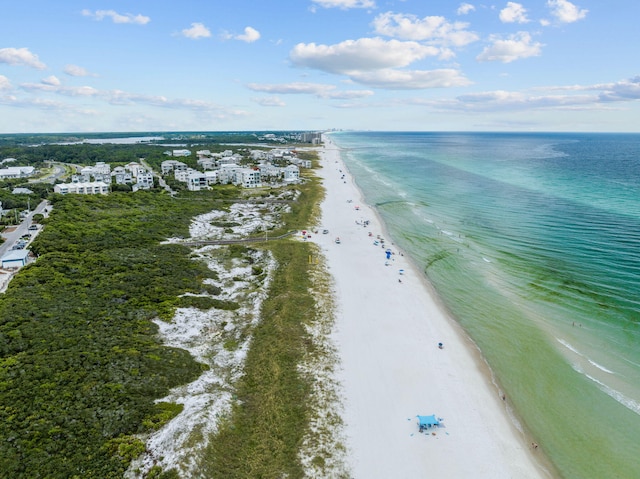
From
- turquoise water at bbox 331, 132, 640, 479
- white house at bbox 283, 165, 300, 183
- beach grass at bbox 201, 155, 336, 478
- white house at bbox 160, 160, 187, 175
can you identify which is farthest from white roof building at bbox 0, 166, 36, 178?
beach grass at bbox 201, 155, 336, 478

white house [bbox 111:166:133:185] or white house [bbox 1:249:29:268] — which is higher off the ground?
white house [bbox 111:166:133:185]

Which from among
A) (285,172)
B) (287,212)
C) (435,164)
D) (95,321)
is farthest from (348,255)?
(435,164)

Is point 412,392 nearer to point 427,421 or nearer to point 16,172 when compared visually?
point 427,421

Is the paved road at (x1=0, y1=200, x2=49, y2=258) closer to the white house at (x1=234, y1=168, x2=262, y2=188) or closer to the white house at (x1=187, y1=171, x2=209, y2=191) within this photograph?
the white house at (x1=187, y1=171, x2=209, y2=191)

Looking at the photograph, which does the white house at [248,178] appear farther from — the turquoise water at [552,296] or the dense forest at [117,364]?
the dense forest at [117,364]

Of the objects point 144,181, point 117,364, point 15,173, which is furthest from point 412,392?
point 15,173

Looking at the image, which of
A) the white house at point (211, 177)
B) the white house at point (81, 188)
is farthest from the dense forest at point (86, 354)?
the white house at point (211, 177)
